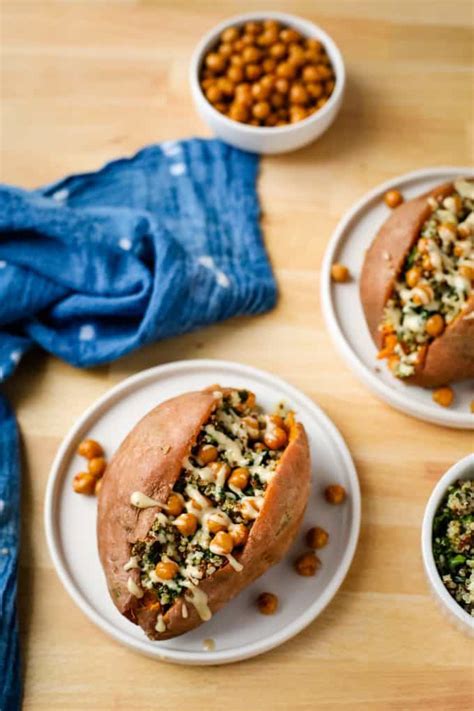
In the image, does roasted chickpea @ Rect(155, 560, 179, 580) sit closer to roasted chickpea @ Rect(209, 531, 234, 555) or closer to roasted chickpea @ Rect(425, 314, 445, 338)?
roasted chickpea @ Rect(209, 531, 234, 555)

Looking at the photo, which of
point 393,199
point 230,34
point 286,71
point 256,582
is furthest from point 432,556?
point 230,34

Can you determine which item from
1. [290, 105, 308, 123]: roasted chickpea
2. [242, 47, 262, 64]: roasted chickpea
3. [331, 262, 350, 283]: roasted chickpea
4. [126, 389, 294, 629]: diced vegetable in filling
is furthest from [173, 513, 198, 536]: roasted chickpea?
[242, 47, 262, 64]: roasted chickpea

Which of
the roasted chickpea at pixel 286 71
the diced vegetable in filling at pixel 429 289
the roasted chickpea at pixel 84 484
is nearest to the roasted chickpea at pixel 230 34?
the roasted chickpea at pixel 286 71

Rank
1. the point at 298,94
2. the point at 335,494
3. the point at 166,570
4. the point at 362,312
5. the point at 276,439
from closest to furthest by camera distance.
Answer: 1. the point at 166,570
2. the point at 276,439
3. the point at 335,494
4. the point at 362,312
5. the point at 298,94

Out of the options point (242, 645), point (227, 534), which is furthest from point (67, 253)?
point (242, 645)

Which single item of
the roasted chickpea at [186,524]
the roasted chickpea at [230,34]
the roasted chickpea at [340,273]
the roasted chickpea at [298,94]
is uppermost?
the roasted chickpea at [230,34]

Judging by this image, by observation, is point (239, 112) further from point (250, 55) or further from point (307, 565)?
point (307, 565)

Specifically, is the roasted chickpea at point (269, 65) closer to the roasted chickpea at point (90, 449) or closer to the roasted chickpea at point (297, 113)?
the roasted chickpea at point (297, 113)
